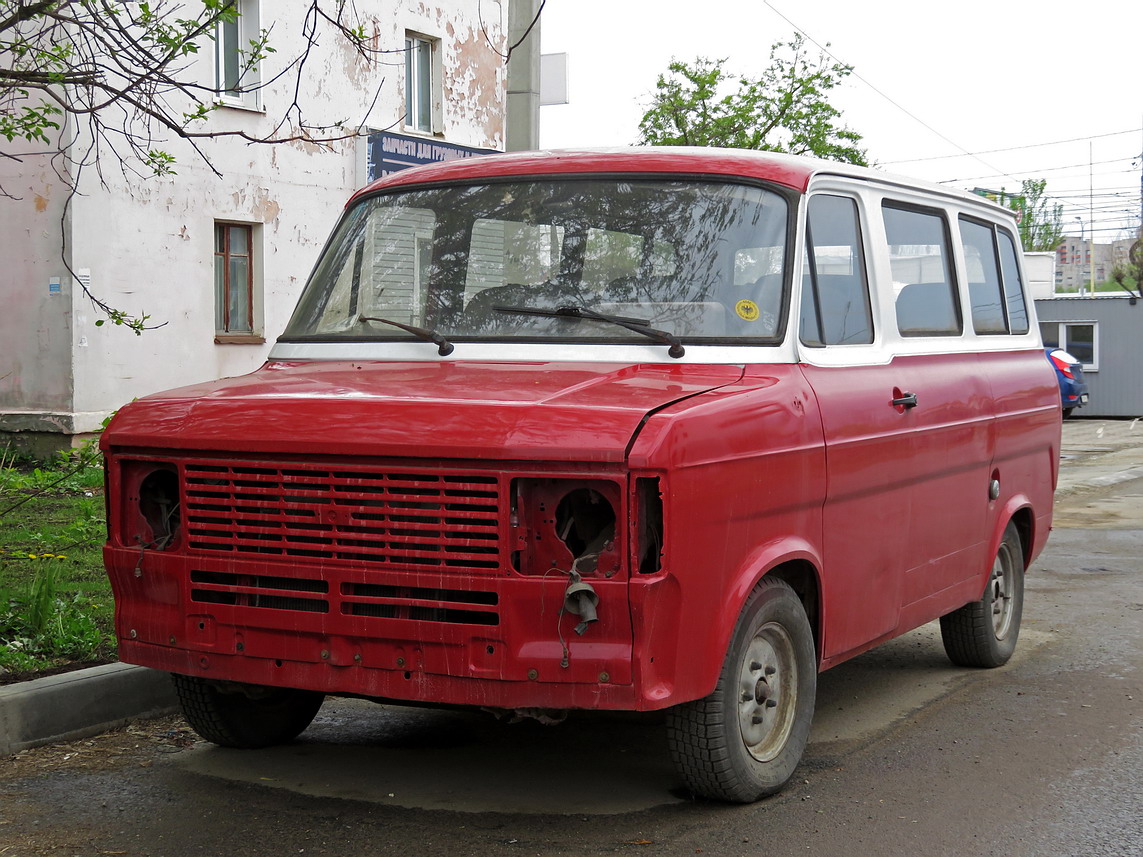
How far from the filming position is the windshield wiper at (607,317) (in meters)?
4.87

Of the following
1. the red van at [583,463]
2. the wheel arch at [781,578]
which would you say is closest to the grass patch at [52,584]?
the red van at [583,463]

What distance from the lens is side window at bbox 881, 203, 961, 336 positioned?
5.92 meters

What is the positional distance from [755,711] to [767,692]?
3.2 inches

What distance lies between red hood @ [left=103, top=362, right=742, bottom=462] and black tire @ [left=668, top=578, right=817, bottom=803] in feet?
2.53

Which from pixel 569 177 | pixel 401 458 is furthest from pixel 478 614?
pixel 569 177

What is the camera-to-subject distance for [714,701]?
4344 mm

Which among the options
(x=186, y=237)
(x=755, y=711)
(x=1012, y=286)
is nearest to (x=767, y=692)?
(x=755, y=711)

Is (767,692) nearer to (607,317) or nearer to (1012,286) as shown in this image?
(607,317)

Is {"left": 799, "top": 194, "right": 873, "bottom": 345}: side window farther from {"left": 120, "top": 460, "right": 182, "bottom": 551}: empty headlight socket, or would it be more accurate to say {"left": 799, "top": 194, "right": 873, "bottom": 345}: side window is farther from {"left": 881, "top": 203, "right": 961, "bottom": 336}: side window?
{"left": 120, "top": 460, "right": 182, "bottom": 551}: empty headlight socket

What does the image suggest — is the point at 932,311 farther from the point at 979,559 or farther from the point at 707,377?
the point at 707,377

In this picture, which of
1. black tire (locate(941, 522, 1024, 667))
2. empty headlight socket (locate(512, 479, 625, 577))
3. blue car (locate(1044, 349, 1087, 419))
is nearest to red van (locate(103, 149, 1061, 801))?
empty headlight socket (locate(512, 479, 625, 577))

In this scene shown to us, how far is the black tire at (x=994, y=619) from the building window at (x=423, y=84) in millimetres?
16774

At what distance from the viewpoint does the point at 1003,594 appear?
693 cm

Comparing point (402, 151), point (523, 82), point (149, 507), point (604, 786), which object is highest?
point (402, 151)
